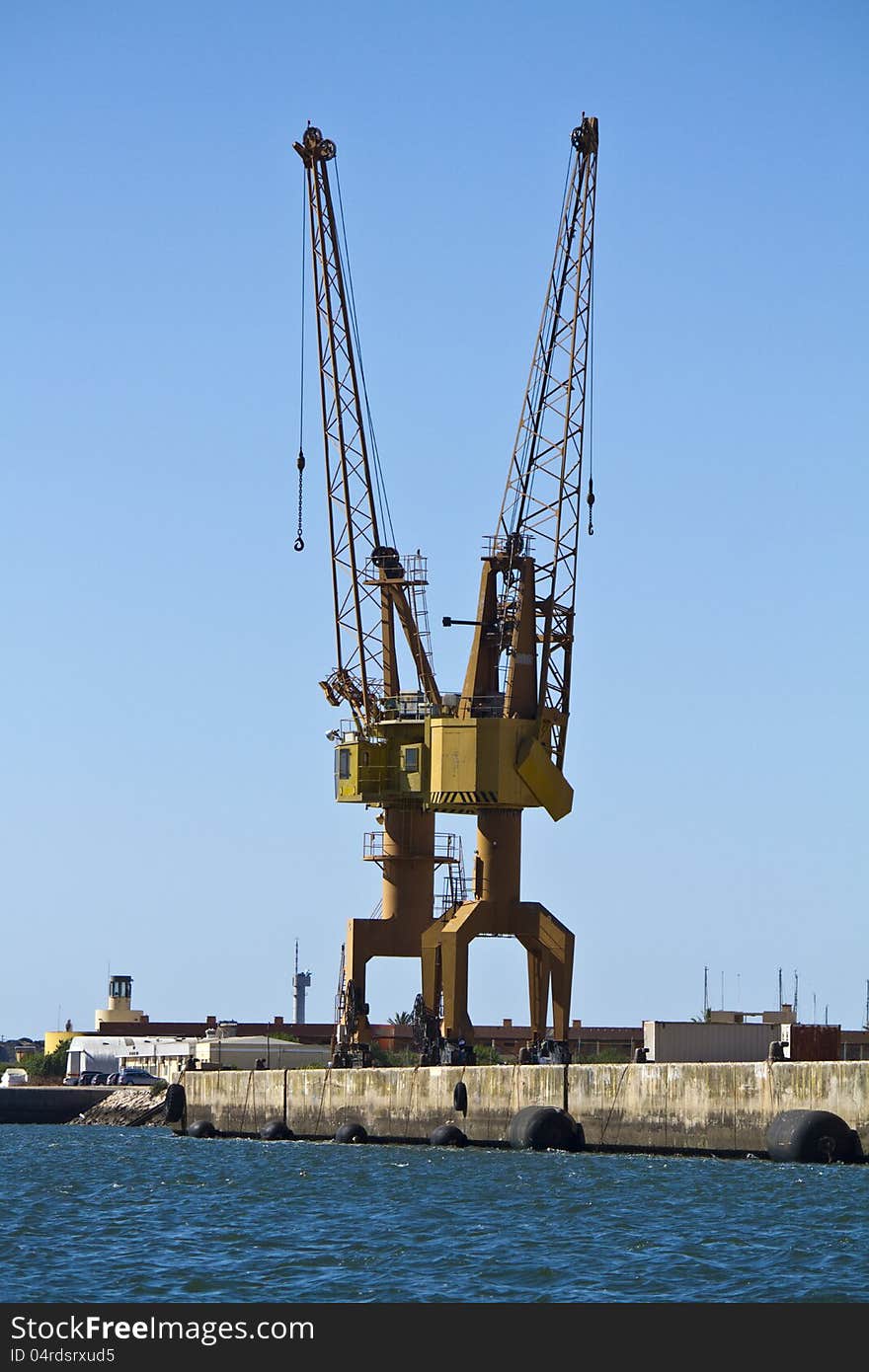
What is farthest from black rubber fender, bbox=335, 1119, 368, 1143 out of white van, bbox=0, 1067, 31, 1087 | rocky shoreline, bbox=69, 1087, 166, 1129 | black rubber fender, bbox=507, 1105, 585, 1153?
white van, bbox=0, 1067, 31, 1087

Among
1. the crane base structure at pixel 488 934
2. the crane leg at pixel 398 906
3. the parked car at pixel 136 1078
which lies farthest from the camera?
the parked car at pixel 136 1078

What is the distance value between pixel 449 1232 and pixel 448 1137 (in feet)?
85.1

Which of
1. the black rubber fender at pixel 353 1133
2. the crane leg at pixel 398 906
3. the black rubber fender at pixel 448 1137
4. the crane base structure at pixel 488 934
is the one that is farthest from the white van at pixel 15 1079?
the black rubber fender at pixel 448 1137

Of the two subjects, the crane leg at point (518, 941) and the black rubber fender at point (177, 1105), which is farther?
the black rubber fender at point (177, 1105)

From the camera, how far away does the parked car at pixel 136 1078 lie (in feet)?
391

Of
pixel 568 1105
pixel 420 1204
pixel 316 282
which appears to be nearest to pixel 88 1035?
pixel 316 282

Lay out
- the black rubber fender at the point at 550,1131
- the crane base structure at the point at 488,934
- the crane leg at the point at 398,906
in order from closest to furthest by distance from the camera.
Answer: the black rubber fender at the point at 550,1131 → the crane base structure at the point at 488,934 → the crane leg at the point at 398,906

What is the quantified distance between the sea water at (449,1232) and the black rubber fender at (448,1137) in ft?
13.5

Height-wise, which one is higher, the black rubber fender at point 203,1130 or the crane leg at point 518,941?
the crane leg at point 518,941

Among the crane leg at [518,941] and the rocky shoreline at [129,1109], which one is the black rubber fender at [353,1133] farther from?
the rocky shoreline at [129,1109]

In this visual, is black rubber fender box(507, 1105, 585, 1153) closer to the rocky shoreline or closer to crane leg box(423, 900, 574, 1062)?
crane leg box(423, 900, 574, 1062)

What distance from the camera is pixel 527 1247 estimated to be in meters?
35.5

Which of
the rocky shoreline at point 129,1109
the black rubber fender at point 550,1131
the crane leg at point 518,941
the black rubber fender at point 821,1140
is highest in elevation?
the crane leg at point 518,941

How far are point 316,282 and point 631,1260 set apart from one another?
5626 cm
